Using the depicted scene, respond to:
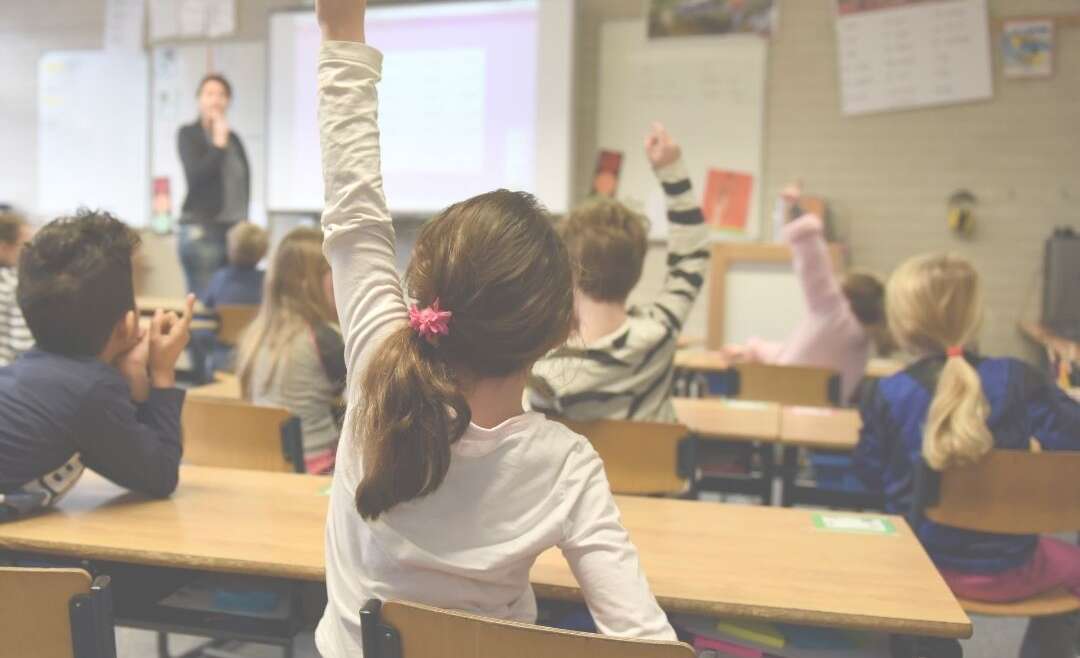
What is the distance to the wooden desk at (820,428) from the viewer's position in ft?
7.77

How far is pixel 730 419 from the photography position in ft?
8.55

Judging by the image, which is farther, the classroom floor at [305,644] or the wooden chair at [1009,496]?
the classroom floor at [305,644]

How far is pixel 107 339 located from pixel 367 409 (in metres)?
0.79

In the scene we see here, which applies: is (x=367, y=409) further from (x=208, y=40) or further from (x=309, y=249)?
(x=208, y=40)

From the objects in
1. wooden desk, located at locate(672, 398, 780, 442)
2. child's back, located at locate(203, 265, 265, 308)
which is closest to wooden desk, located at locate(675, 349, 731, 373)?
Result: wooden desk, located at locate(672, 398, 780, 442)

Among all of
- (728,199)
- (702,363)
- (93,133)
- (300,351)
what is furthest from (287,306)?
(93,133)

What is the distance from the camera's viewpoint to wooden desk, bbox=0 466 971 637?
1187mm

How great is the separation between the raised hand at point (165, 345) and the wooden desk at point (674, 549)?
211 millimetres

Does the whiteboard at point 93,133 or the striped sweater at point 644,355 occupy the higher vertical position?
the whiteboard at point 93,133

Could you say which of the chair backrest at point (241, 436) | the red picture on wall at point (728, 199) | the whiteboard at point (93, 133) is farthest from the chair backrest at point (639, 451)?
the whiteboard at point (93, 133)

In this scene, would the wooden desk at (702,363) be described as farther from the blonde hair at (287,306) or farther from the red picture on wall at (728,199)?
the red picture on wall at (728,199)

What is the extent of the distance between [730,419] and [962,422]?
2.64 feet

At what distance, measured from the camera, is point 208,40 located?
6.61 m

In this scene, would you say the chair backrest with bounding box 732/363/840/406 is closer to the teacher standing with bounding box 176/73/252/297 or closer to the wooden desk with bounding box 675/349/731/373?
the wooden desk with bounding box 675/349/731/373
